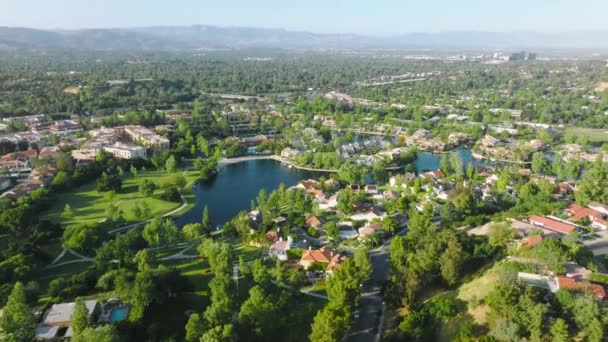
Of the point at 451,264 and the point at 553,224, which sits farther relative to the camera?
the point at 553,224

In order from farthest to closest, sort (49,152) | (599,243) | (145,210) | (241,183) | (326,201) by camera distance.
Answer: (49,152)
(241,183)
(326,201)
(145,210)
(599,243)

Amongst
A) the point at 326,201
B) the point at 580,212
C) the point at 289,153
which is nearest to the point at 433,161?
the point at 289,153

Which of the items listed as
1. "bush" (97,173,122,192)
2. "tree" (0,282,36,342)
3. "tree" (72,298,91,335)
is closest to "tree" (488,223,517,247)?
"tree" (72,298,91,335)

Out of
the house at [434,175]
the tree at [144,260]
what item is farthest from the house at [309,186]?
the tree at [144,260]

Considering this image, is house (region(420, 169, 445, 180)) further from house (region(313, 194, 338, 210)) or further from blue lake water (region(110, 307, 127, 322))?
blue lake water (region(110, 307, 127, 322))

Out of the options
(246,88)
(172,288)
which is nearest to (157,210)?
(172,288)

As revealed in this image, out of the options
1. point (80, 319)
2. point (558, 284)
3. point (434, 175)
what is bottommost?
point (434, 175)

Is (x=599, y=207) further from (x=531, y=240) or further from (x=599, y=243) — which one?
(x=531, y=240)

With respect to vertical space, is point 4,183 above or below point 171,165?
below
